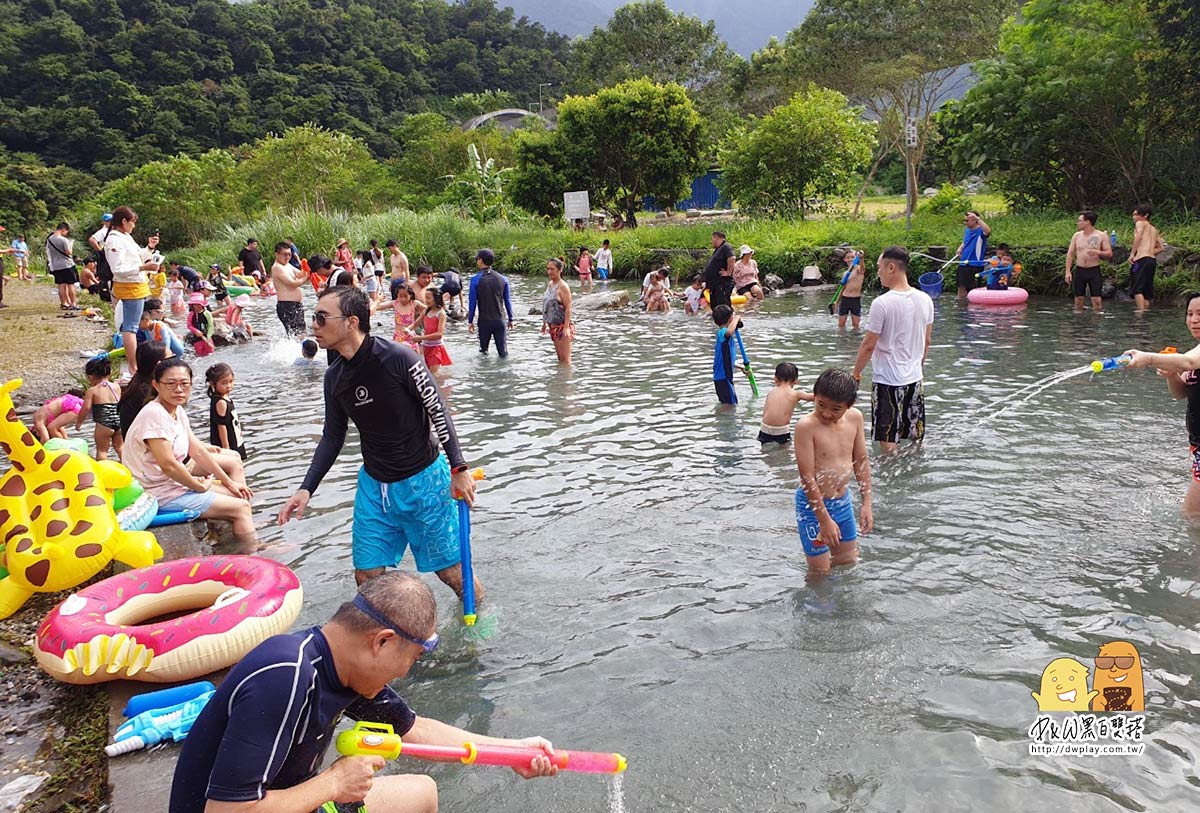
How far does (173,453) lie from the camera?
6.01m

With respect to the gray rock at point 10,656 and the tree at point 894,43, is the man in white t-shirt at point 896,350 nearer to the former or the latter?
the gray rock at point 10,656

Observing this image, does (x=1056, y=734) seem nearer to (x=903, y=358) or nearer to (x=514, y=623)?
(x=514, y=623)

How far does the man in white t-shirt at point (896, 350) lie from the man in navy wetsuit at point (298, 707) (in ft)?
17.9

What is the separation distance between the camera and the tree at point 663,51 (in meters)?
49.0

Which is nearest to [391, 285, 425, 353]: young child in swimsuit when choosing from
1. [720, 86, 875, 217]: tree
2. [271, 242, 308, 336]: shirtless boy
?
[271, 242, 308, 336]: shirtless boy

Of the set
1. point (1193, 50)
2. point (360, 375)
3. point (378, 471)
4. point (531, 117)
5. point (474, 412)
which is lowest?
point (474, 412)

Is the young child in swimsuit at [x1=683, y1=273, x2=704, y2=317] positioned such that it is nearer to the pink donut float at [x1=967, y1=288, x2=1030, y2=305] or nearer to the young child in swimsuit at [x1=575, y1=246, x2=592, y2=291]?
the pink donut float at [x1=967, y1=288, x2=1030, y2=305]

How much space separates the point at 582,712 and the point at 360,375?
2150mm

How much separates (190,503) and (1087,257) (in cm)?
1490

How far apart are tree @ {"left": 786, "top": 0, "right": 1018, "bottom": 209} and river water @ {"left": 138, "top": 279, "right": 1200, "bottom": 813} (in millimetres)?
19133

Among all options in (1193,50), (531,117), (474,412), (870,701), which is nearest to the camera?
(870,701)

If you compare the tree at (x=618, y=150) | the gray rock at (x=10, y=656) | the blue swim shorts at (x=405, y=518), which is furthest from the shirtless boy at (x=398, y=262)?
the tree at (x=618, y=150)

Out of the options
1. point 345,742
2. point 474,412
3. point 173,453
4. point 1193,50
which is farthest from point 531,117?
point 345,742

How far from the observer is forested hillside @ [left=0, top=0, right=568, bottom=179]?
53.6 m
